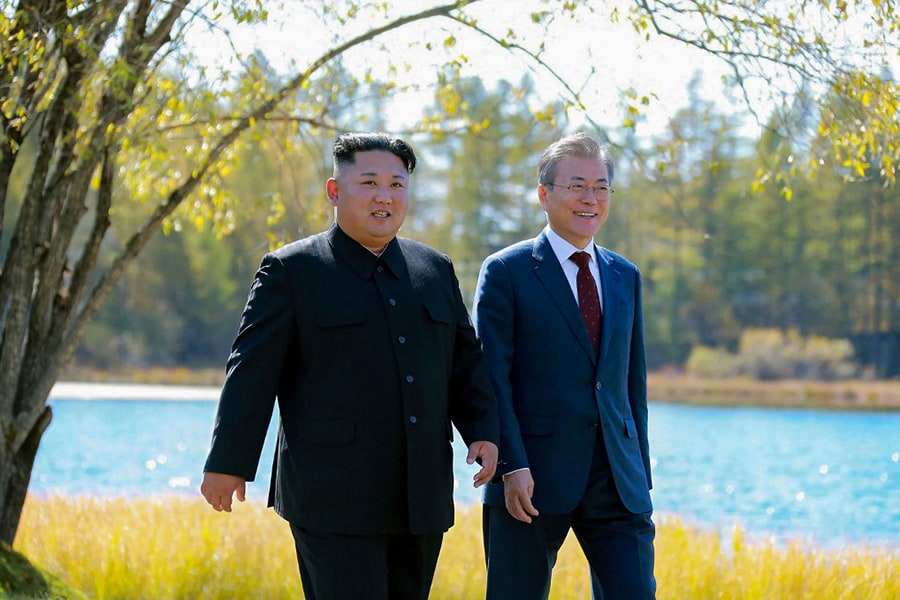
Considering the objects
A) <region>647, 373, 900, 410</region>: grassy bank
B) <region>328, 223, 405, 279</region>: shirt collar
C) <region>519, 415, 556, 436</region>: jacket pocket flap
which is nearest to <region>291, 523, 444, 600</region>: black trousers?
<region>519, 415, 556, 436</region>: jacket pocket flap

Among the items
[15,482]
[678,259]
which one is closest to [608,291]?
A: [15,482]

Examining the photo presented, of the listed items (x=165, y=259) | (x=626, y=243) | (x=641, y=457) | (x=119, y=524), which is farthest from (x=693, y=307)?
(x=641, y=457)

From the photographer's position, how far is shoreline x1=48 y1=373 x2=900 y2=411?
34.4 m

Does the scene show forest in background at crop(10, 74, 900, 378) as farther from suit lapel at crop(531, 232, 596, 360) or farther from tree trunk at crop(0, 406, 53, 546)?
suit lapel at crop(531, 232, 596, 360)

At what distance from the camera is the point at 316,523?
3.12 metres

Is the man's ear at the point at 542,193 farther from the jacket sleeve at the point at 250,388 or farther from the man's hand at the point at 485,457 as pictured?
the jacket sleeve at the point at 250,388

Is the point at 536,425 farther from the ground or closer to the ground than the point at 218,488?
farther from the ground

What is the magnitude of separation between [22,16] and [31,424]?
184 cm

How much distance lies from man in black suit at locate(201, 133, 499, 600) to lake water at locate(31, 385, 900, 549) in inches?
289

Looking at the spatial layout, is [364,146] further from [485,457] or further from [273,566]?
[273,566]

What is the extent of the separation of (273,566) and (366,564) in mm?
3196

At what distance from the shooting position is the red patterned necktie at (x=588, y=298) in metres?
3.68

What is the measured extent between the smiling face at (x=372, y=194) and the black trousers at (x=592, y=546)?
978 millimetres

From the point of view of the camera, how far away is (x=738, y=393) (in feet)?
119
